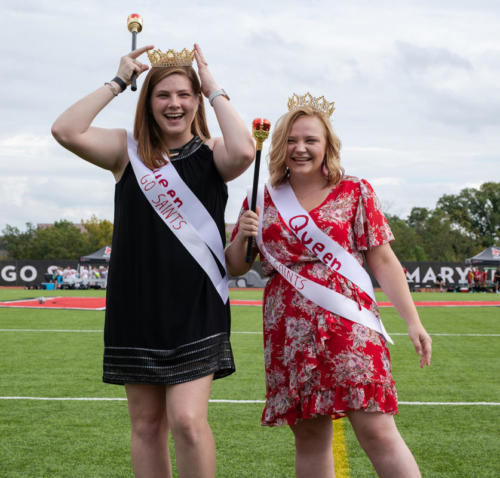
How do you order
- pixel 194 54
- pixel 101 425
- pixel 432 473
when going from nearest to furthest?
pixel 194 54, pixel 432 473, pixel 101 425

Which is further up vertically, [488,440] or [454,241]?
[454,241]

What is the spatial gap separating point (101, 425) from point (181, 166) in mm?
2710

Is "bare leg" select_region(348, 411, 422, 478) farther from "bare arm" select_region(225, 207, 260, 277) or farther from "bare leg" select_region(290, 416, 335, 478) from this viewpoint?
"bare arm" select_region(225, 207, 260, 277)

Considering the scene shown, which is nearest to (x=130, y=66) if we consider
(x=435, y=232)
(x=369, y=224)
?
(x=369, y=224)

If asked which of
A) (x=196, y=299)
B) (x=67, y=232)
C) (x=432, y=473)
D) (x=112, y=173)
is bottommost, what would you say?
(x=432, y=473)

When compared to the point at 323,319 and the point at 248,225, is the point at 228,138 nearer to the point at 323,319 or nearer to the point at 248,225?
the point at 248,225

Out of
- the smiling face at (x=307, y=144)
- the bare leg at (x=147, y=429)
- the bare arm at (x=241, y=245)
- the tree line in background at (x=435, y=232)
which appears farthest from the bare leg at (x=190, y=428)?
the tree line in background at (x=435, y=232)

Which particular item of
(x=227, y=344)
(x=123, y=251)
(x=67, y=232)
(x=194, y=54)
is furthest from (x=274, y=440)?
(x=67, y=232)

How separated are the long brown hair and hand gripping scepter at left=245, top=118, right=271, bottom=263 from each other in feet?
0.77

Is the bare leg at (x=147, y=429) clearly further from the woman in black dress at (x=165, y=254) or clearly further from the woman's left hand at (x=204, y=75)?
the woman's left hand at (x=204, y=75)

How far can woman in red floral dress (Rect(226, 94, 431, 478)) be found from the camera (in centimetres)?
256

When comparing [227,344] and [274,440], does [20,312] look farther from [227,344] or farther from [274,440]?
[227,344]

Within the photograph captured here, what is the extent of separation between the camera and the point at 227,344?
106 inches

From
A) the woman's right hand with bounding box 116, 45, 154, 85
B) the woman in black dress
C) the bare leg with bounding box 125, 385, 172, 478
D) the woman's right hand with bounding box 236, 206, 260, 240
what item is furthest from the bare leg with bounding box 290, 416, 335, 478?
the woman's right hand with bounding box 116, 45, 154, 85
